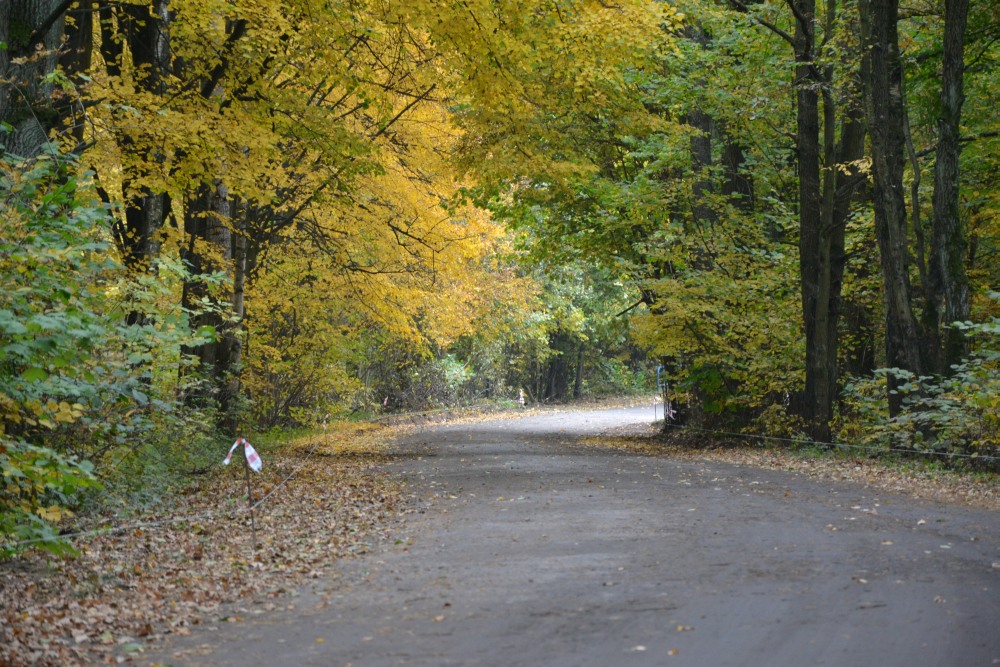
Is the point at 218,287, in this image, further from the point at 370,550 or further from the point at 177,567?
the point at 177,567

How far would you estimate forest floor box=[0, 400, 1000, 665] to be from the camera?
6.91 m

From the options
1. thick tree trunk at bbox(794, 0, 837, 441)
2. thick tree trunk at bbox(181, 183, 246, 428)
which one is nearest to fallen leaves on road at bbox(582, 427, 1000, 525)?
thick tree trunk at bbox(794, 0, 837, 441)

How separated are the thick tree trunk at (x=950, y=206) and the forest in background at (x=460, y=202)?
0.17 ft

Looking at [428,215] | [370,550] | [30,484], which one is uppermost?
[428,215]

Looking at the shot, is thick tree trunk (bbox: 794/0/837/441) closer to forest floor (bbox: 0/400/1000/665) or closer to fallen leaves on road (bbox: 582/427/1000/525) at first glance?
fallen leaves on road (bbox: 582/427/1000/525)

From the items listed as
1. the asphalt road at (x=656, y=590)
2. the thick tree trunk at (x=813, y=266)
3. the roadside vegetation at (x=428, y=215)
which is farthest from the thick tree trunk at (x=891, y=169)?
the asphalt road at (x=656, y=590)

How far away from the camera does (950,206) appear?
18453 millimetres

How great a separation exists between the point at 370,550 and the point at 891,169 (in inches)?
493

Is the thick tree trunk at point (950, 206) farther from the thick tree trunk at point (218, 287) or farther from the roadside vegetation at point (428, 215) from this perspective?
the thick tree trunk at point (218, 287)

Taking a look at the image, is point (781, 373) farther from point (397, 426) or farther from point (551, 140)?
point (397, 426)

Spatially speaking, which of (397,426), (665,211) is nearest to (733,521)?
(665,211)

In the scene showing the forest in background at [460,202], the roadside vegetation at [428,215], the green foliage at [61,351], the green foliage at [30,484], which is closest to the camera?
the green foliage at [30,484]

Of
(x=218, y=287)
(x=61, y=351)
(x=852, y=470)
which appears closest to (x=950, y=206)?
(x=852, y=470)

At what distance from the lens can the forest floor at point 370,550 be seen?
6910 millimetres
